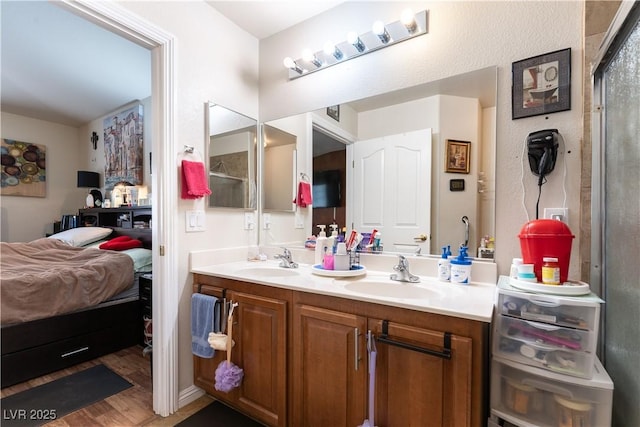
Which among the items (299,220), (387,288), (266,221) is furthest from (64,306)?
(387,288)

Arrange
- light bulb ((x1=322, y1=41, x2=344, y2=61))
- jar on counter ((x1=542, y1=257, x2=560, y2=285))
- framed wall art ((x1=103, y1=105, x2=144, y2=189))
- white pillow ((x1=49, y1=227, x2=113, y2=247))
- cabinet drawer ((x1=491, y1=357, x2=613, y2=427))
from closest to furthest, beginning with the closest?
cabinet drawer ((x1=491, y1=357, x2=613, y2=427)), jar on counter ((x1=542, y1=257, x2=560, y2=285)), light bulb ((x1=322, y1=41, x2=344, y2=61)), white pillow ((x1=49, y1=227, x2=113, y2=247)), framed wall art ((x1=103, y1=105, x2=144, y2=189))

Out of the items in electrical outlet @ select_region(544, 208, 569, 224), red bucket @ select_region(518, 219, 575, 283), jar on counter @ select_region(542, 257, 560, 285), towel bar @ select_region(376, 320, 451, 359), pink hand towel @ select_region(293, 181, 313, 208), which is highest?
pink hand towel @ select_region(293, 181, 313, 208)

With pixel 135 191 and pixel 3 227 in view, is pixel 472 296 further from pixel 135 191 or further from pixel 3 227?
pixel 3 227

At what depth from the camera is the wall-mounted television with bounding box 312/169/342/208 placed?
1887mm

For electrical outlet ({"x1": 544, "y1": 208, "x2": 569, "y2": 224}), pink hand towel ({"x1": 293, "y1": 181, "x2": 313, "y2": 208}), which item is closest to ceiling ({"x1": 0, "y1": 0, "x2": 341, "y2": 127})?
pink hand towel ({"x1": 293, "y1": 181, "x2": 313, "y2": 208})

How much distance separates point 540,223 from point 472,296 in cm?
38

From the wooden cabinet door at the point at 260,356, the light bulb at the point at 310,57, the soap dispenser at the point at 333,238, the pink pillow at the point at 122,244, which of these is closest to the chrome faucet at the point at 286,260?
the soap dispenser at the point at 333,238

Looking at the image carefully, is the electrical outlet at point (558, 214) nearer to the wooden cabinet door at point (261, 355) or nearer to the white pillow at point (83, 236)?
the wooden cabinet door at point (261, 355)

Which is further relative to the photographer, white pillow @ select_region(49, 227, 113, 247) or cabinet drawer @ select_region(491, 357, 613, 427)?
white pillow @ select_region(49, 227, 113, 247)

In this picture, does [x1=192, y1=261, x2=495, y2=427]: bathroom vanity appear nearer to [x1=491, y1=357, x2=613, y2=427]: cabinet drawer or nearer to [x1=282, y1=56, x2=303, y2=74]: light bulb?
[x1=491, y1=357, x2=613, y2=427]: cabinet drawer

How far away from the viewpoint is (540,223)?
1.06 meters

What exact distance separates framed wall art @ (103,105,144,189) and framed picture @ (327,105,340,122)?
2.94 meters

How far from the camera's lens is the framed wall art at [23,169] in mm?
3649

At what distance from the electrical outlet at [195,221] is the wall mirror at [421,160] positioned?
76 centimetres
